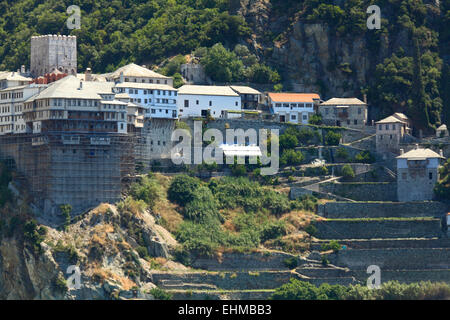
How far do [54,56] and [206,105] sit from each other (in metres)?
12.5

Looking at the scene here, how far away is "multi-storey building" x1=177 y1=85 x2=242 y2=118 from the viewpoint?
13875cm

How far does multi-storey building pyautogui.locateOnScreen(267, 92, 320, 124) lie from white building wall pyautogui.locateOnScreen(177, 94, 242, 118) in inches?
143

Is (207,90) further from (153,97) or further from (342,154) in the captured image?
(342,154)

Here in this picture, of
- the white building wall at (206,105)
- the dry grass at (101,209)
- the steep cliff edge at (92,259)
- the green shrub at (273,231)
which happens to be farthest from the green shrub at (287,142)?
the dry grass at (101,209)

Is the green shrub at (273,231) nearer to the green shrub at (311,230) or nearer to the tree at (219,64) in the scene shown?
the green shrub at (311,230)

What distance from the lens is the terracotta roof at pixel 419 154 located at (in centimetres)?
13425

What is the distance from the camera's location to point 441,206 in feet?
434

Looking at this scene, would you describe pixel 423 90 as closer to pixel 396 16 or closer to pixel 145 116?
pixel 396 16

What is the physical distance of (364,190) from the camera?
13500 cm

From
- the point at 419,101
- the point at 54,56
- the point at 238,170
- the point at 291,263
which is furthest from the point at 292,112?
the point at 54,56

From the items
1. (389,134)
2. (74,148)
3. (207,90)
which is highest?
(207,90)
